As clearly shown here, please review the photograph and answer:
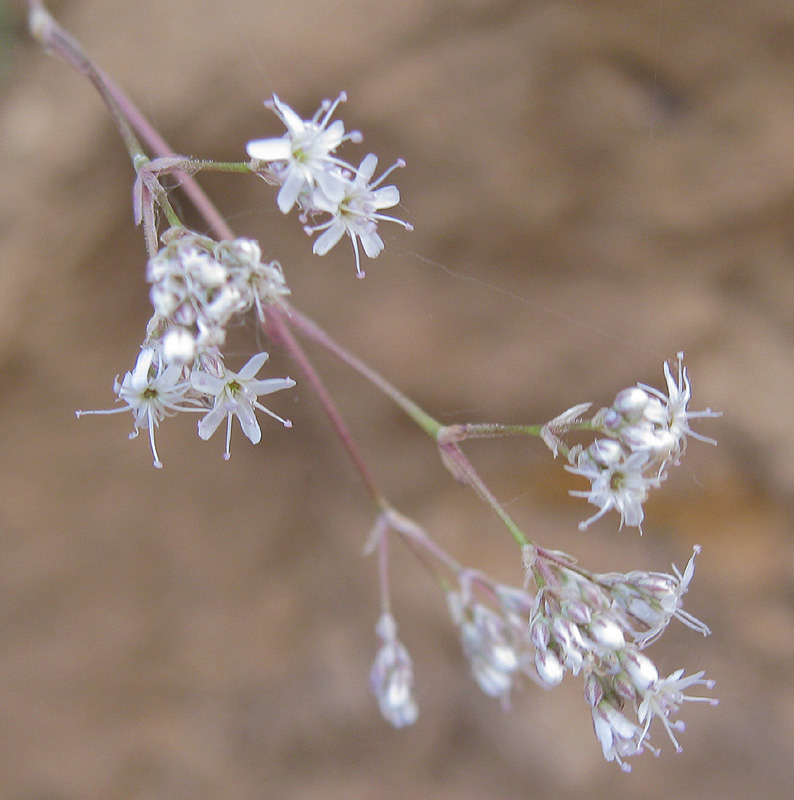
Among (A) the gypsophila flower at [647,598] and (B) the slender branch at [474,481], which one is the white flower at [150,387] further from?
(A) the gypsophila flower at [647,598]

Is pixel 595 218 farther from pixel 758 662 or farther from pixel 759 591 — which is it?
pixel 758 662

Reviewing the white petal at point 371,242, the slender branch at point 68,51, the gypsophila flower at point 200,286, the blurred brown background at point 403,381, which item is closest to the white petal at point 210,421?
the gypsophila flower at point 200,286

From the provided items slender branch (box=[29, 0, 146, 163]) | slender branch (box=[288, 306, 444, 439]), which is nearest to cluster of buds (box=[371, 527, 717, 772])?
slender branch (box=[288, 306, 444, 439])

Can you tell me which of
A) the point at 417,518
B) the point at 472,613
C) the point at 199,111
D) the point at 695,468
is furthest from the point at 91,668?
the point at 695,468

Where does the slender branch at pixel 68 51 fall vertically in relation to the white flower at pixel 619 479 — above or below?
above

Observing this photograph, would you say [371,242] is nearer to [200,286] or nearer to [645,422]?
[200,286]
